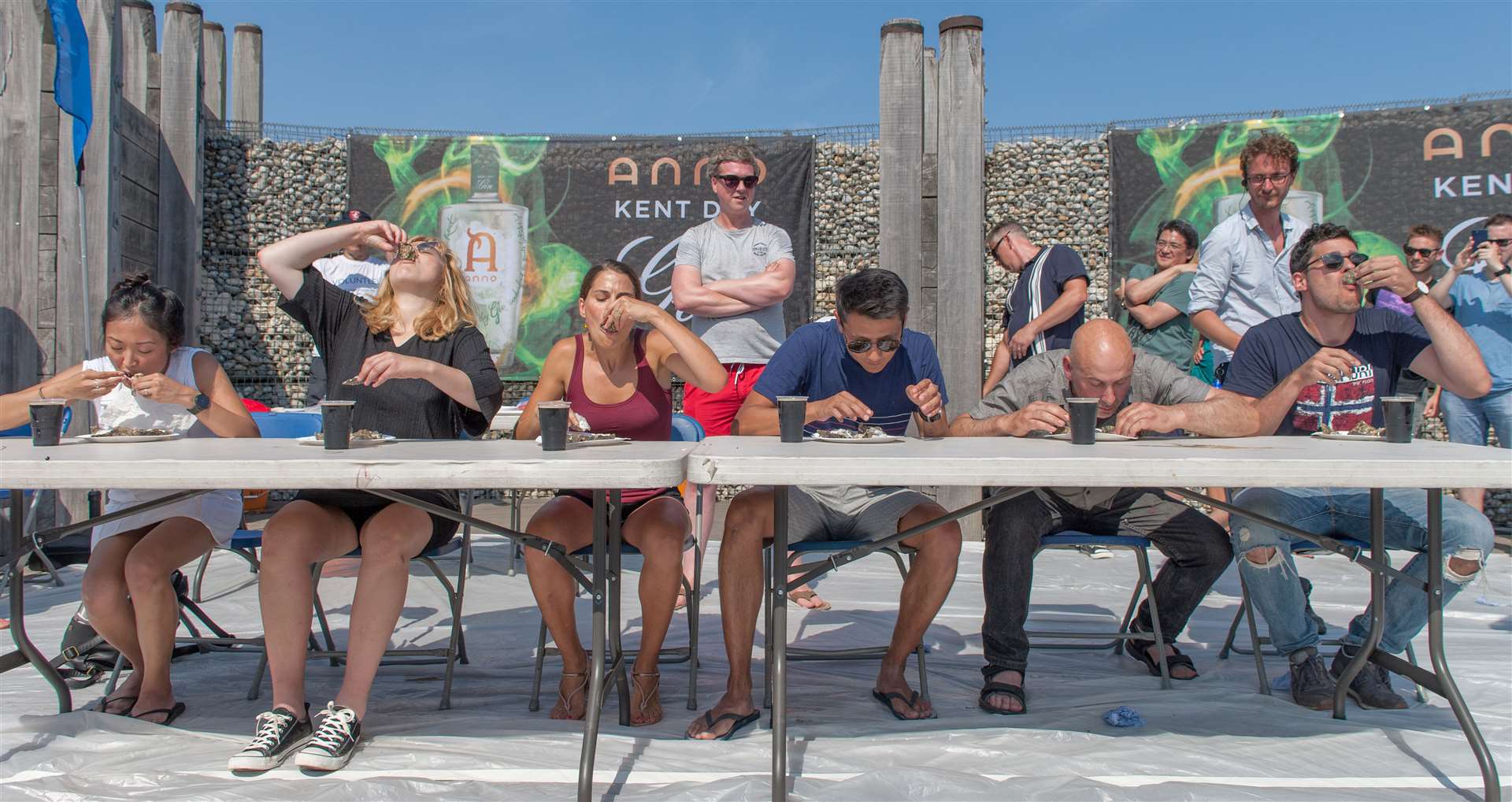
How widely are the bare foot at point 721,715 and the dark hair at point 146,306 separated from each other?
172 centimetres

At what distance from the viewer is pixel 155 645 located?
2289mm

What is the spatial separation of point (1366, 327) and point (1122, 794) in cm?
164

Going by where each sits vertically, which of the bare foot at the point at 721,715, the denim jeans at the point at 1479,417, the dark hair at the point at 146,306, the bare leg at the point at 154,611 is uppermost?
the dark hair at the point at 146,306

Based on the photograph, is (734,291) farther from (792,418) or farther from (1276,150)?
→ (1276,150)

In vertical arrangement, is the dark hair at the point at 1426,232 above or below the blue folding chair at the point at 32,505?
above

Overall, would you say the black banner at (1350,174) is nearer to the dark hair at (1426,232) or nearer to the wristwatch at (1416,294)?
the dark hair at (1426,232)

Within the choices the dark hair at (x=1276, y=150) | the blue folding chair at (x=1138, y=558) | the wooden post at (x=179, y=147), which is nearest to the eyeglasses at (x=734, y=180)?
the blue folding chair at (x=1138, y=558)

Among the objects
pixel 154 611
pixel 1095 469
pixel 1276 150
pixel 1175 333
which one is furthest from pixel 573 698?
pixel 1175 333

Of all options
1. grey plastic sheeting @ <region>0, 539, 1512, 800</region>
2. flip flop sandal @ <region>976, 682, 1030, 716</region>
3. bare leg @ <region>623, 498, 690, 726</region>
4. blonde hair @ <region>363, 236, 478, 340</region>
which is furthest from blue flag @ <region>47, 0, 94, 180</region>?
flip flop sandal @ <region>976, 682, 1030, 716</region>

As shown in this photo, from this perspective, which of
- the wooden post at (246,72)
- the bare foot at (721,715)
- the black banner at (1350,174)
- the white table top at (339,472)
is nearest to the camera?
the white table top at (339,472)

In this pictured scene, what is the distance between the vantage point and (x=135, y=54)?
5562 millimetres

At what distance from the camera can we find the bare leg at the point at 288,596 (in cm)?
208

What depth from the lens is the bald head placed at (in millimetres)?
2453

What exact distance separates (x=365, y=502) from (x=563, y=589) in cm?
54
